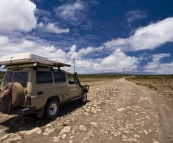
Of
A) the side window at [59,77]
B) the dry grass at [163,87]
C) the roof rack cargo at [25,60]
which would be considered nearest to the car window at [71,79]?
the side window at [59,77]

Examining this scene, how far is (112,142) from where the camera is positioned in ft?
14.6

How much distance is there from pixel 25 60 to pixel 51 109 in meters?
2.45

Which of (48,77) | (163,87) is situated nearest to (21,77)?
(48,77)

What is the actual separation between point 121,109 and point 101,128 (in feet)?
9.20

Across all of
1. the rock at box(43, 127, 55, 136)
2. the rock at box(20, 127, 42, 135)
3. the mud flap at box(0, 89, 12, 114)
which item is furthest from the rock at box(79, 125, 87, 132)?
the mud flap at box(0, 89, 12, 114)

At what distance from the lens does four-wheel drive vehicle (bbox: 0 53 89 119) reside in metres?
5.34

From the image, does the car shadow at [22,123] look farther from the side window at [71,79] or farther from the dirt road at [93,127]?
the side window at [71,79]

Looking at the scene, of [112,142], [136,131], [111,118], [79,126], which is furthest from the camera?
[111,118]

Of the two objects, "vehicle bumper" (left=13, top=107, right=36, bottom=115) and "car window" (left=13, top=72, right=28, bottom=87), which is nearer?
"vehicle bumper" (left=13, top=107, right=36, bottom=115)

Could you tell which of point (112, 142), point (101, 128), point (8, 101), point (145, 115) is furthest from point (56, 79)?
point (145, 115)

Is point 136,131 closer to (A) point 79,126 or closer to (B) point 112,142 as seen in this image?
(B) point 112,142

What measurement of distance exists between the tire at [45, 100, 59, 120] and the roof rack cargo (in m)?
1.66

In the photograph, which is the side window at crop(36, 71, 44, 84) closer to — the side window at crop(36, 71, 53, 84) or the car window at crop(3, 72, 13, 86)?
the side window at crop(36, 71, 53, 84)

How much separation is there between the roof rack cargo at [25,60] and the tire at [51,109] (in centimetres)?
166
